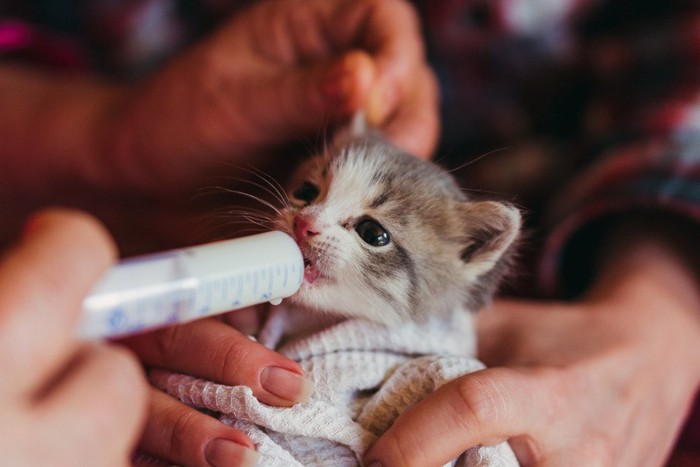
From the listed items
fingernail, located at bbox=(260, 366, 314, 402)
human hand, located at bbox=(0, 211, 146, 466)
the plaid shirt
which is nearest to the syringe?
human hand, located at bbox=(0, 211, 146, 466)

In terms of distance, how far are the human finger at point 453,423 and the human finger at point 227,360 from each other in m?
0.14

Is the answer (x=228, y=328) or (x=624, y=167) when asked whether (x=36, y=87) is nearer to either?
(x=228, y=328)

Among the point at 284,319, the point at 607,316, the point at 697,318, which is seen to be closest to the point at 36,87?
the point at 284,319

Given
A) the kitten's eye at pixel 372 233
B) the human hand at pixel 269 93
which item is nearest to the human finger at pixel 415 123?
the human hand at pixel 269 93

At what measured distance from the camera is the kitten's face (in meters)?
0.96

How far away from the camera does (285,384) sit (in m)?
0.86

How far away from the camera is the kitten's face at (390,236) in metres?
0.96

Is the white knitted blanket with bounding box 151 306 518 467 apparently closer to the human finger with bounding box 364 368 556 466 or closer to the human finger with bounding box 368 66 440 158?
the human finger with bounding box 364 368 556 466

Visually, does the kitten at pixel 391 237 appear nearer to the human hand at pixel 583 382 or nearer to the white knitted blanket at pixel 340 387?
the white knitted blanket at pixel 340 387

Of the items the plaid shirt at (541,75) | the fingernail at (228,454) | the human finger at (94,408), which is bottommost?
the human finger at (94,408)

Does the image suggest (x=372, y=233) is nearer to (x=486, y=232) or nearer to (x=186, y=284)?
(x=486, y=232)

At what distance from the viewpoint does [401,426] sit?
85cm

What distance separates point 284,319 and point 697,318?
1001 mm

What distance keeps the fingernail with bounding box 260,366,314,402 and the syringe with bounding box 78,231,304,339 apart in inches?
5.3
